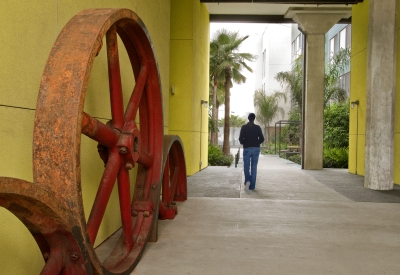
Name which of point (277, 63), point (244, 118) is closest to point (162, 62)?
point (277, 63)

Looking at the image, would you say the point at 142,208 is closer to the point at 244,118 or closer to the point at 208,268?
the point at 208,268

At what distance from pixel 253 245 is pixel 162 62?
4.03 meters

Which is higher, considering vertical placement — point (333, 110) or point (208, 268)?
point (333, 110)

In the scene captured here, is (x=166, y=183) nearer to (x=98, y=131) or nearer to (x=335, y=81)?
(x=98, y=131)

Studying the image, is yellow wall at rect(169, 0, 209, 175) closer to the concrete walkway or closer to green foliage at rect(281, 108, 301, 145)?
the concrete walkway

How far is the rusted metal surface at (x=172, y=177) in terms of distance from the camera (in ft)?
17.3

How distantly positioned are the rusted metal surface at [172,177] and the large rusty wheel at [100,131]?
632 mm

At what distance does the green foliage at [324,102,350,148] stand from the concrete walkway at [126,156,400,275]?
11953 mm

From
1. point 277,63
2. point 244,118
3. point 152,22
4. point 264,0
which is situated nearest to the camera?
point 152,22

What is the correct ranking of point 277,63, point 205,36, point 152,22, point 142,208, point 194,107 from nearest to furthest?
1. point 142,208
2. point 152,22
3. point 194,107
4. point 205,36
5. point 277,63

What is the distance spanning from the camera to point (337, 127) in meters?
19.8

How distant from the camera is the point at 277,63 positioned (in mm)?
47438

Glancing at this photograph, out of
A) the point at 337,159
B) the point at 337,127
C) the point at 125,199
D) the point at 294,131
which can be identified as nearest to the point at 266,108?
the point at 294,131

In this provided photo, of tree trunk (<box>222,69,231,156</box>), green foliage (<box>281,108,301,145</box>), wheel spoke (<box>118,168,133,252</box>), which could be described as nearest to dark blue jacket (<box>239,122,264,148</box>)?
wheel spoke (<box>118,168,133,252</box>)
